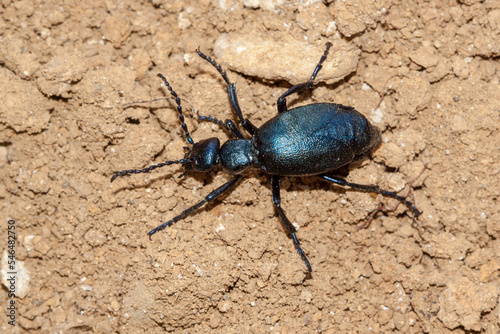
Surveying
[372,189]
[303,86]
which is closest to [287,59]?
[303,86]

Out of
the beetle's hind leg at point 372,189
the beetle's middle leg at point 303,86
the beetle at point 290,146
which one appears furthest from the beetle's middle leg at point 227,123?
the beetle's hind leg at point 372,189

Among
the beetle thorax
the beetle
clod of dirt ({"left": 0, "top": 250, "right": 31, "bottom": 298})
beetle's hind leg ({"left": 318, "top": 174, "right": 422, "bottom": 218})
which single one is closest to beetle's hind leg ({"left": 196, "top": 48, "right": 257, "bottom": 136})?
the beetle

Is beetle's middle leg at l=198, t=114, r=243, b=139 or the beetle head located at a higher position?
beetle's middle leg at l=198, t=114, r=243, b=139

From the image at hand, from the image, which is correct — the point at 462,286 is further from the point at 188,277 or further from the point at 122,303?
the point at 122,303

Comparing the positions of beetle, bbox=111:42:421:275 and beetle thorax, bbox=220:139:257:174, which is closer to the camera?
beetle, bbox=111:42:421:275

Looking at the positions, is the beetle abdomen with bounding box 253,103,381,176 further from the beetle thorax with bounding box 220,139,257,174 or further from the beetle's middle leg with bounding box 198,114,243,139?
the beetle's middle leg with bounding box 198,114,243,139

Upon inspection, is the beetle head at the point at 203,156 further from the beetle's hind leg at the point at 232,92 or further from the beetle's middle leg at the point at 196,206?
the beetle's hind leg at the point at 232,92

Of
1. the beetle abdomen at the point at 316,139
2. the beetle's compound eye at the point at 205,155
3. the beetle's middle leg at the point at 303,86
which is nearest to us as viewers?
the beetle abdomen at the point at 316,139

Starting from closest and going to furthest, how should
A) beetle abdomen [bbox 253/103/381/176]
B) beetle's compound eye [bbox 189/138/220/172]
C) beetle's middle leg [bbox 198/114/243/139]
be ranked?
beetle abdomen [bbox 253/103/381/176]
beetle's compound eye [bbox 189/138/220/172]
beetle's middle leg [bbox 198/114/243/139]

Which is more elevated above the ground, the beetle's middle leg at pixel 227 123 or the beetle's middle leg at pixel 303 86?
the beetle's middle leg at pixel 303 86
